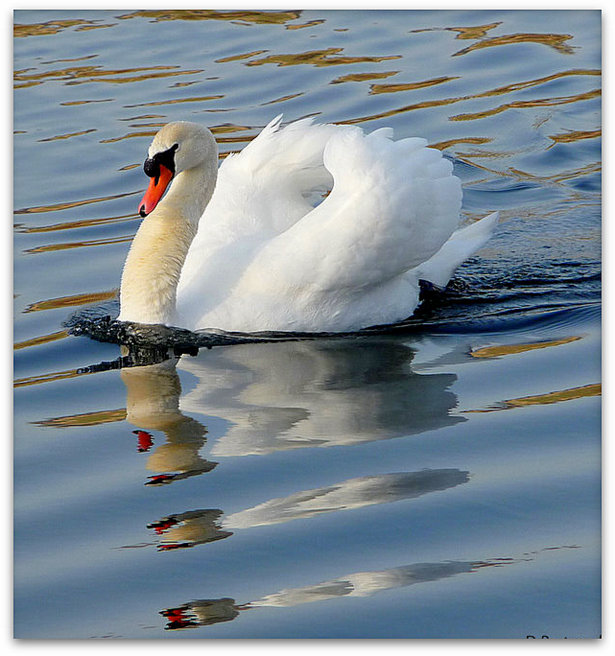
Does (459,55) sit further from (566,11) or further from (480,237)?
(566,11)

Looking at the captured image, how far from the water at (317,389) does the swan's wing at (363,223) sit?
0.39m

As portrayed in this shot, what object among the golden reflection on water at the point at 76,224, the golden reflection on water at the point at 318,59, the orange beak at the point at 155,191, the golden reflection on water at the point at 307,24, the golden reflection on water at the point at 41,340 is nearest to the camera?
the orange beak at the point at 155,191

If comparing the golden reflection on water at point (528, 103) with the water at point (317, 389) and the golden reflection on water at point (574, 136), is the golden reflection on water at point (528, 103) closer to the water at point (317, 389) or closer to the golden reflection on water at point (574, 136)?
the water at point (317, 389)

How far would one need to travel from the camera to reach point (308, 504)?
4.78 metres

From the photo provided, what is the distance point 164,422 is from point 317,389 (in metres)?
0.77

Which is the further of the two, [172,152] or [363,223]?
[172,152]

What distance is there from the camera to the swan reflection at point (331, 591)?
413cm

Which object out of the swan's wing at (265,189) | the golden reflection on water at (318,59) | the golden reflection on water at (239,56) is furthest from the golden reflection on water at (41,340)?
the golden reflection on water at (318,59)

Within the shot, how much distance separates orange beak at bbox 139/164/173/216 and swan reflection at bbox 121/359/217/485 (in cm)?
83

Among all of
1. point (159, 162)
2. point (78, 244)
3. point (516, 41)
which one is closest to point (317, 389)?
point (159, 162)

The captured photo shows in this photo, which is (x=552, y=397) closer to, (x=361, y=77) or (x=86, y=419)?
(x=86, y=419)

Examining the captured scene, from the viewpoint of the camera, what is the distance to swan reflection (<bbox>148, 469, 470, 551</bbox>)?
464cm

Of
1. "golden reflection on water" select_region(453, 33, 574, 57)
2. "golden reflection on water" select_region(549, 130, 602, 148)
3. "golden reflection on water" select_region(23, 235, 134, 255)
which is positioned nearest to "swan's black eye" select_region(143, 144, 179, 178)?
"golden reflection on water" select_region(23, 235, 134, 255)

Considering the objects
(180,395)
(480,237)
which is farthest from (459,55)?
(180,395)
